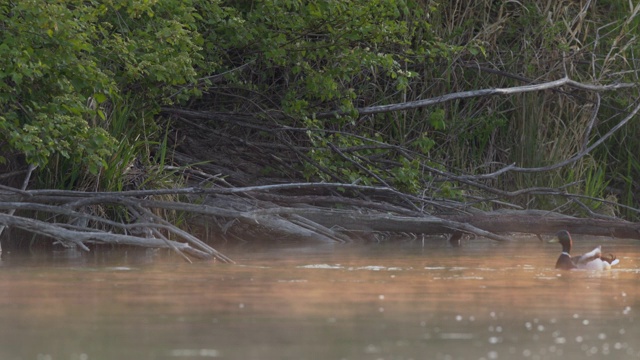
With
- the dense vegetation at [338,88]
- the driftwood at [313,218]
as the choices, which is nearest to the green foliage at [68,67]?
the dense vegetation at [338,88]

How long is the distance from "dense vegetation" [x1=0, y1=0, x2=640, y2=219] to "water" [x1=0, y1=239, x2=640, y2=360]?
1323 mm

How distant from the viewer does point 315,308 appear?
6758 mm

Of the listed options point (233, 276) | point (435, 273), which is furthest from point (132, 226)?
point (435, 273)

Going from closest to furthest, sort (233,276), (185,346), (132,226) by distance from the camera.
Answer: (185,346)
(233,276)
(132,226)

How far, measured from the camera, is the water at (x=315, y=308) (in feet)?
17.8

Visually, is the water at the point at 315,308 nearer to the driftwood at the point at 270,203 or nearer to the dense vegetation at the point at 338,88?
the driftwood at the point at 270,203

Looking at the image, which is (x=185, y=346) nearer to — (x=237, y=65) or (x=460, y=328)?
(x=460, y=328)

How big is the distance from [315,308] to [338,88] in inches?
279

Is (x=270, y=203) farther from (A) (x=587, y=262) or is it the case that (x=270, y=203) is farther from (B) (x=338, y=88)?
(A) (x=587, y=262)

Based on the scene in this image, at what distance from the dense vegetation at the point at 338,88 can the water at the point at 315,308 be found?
1.32 metres

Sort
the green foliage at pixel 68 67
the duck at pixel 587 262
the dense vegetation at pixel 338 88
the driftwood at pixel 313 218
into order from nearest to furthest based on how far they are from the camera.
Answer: the duck at pixel 587 262, the green foliage at pixel 68 67, the dense vegetation at pixel 338 88, the driftwood at pixel 313 218

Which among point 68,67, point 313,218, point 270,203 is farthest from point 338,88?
point 68,67

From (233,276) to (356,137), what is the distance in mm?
4587

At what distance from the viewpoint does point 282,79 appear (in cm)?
1423
